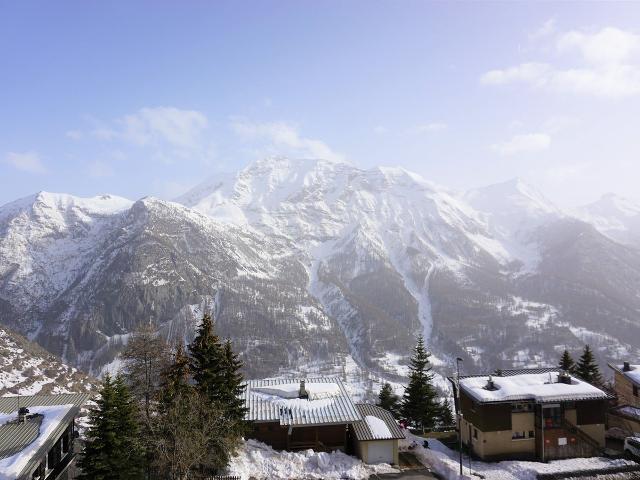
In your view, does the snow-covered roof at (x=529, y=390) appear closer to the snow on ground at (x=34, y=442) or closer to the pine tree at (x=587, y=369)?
the pine tree at (x=587, y=369)

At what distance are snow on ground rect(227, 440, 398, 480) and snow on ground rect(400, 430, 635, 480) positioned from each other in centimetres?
446

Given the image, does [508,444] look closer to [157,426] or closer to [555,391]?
[555,391]

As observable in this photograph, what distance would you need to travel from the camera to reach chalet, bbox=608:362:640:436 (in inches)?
1924

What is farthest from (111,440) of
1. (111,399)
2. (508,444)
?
Answer: (508,444)

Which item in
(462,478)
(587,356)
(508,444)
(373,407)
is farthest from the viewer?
(587,356)

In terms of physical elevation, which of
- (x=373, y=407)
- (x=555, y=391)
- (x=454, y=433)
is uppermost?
(x=555, y=391)

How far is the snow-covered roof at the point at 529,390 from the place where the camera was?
43281 millimetres

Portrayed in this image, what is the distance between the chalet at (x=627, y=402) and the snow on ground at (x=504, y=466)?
8829 millimetres

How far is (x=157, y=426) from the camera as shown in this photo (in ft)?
115

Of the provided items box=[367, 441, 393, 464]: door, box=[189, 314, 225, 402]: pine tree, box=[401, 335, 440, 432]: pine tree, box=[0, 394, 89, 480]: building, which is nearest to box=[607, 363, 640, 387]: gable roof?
box=[401, 335, 440, 432]: pine tree

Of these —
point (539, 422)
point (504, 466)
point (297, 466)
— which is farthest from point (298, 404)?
point (539, 422)

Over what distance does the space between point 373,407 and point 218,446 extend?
18703 millimetres

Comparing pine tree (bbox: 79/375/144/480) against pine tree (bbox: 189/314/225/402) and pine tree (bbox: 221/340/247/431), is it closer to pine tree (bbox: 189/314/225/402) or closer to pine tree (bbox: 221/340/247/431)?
pine tree (bbox: 189/314/225/402)

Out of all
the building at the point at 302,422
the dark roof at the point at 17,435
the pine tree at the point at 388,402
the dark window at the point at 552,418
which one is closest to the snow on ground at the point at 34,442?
the dark roof at the point at 17,435
